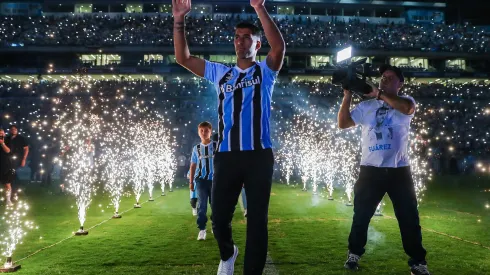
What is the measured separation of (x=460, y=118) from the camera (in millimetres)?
30391

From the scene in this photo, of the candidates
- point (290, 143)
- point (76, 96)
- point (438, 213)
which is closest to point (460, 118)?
point (290, 143)

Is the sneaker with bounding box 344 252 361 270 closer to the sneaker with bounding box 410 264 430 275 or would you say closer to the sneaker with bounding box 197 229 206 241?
the sneaker with bounding box 410 264 430 275

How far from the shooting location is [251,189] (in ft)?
10.3

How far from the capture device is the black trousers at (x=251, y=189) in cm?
309

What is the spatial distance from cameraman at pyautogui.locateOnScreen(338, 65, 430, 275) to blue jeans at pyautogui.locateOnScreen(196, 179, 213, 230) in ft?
9.30

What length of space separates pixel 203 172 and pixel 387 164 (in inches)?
136

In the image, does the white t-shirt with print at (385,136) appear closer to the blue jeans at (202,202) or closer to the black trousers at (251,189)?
the black trousers at (251,189)

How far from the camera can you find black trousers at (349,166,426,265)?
4277 mm

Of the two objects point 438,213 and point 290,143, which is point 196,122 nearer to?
point 290,143

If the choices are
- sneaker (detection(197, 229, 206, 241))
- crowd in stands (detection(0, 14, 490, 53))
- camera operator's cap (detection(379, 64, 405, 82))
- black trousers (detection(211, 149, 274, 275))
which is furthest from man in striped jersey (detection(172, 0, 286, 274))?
crowd in stands (detection(0, 14, 490, 53))

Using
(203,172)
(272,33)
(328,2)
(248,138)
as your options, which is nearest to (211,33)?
(328,2)

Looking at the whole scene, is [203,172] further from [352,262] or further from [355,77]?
[355,77]

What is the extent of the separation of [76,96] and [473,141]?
26.8 metres

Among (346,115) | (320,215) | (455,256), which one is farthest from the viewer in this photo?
(320,215)
